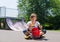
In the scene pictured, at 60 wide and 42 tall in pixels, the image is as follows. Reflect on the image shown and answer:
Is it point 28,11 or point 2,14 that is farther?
point 28,11

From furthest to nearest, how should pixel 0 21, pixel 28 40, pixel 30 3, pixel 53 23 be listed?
1. pixel 30 3
2. pixel 53 23
3. pixel 0 21
4. pixel 28 40

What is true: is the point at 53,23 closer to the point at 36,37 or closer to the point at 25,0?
the point at 25,0

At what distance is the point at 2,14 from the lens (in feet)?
89.1

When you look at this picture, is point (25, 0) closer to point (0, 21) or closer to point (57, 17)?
point (57, 17)

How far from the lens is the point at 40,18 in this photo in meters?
35.3

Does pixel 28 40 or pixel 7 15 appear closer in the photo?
pixel 28 40

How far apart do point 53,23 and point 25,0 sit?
667cm

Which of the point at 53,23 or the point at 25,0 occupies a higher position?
the point at 25,0

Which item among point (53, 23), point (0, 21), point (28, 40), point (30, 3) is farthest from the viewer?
point (30, 3)

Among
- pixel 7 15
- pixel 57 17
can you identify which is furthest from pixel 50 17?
pixel 7 15

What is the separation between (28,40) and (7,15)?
18089 millimetres

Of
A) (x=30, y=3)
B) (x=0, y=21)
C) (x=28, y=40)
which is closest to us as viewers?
(x=28, y=40)

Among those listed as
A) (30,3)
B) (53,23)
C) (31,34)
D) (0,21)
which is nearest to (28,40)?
(31,34)

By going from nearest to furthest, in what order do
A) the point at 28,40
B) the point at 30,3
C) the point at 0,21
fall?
the point at 28,40
the point at 0,21
the point at 30,3
